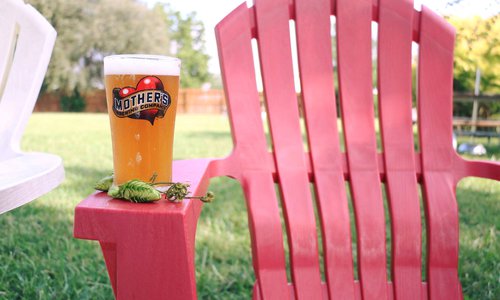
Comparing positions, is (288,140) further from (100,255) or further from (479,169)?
(100,255)

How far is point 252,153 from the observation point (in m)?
1.41

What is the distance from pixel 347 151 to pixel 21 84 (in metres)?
1.00

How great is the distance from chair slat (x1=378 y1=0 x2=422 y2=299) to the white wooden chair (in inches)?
36.5

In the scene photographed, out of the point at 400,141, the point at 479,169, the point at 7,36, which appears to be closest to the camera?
the point at 479,169

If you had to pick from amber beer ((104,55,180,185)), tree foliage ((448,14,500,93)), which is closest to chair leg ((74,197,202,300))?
amber beer ((104,55,180,185))

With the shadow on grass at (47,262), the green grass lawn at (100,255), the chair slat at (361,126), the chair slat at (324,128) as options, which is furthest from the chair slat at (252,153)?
the shadow on grass at (47,262)

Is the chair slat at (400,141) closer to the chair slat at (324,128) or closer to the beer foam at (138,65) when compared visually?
the chair slat at (324,128)

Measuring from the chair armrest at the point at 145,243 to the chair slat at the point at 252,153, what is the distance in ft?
2.22

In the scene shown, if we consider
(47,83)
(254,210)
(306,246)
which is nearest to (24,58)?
(254,210)

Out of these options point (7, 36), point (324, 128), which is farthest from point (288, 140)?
point (7, 36)

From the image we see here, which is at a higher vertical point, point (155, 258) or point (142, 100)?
point (142, 100)

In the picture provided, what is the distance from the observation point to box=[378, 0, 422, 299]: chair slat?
1.44m

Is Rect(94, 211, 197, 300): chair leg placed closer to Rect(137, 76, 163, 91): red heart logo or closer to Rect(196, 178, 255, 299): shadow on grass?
Rect(137, 76, 163, 91): red heart logo

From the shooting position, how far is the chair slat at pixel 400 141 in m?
1.44
